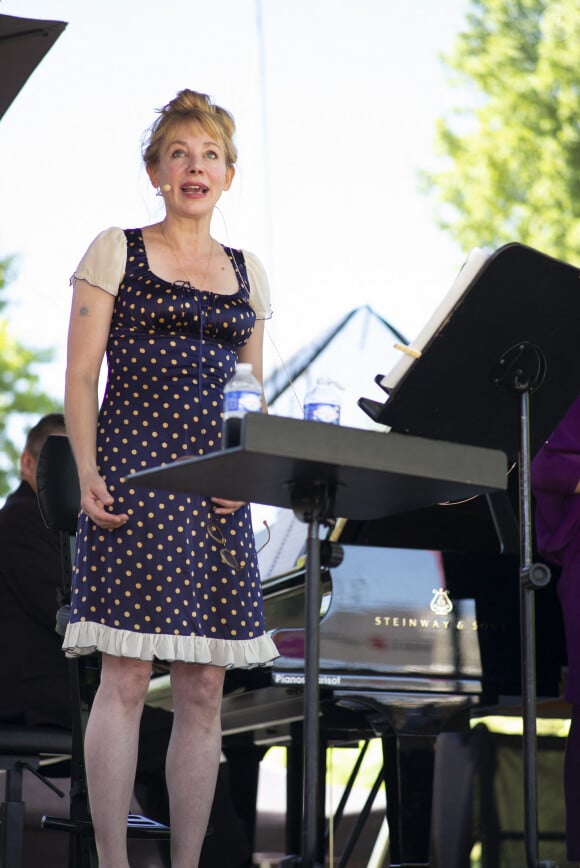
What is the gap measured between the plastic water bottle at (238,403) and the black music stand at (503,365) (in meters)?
0.44

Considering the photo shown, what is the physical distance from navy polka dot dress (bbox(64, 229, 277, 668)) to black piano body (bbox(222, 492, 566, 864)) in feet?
2.55

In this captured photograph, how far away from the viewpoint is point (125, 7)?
12594 millimetres

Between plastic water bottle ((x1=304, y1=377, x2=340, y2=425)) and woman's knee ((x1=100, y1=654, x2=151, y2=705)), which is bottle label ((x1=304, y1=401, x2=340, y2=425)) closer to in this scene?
plastic water bottle ((x1=304, y1=377, x2=340, y2=425))

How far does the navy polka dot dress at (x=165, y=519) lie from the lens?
2.52 metres

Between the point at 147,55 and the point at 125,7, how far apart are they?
23.6 inches

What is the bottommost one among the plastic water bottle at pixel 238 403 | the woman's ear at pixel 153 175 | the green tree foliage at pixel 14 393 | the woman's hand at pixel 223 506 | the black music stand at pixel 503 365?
the woman's hand at pixel 223 506

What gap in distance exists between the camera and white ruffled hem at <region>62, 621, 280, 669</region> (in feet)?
8.11

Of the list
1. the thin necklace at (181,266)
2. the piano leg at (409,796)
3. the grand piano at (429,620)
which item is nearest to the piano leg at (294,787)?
the grand piano at (429,620)

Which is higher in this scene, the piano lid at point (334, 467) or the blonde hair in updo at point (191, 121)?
the blonde hair in updo at point (191, 121)

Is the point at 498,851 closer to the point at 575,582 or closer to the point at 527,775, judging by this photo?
the point at 575,582

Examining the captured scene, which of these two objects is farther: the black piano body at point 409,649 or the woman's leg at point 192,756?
the black piano body at point 409,649

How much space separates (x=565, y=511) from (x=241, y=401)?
1.39 m

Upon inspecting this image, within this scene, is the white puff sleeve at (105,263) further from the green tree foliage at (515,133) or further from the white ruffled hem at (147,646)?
the green tree foliage at (515,133)

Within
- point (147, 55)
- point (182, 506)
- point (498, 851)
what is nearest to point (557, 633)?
point (498, 851)
